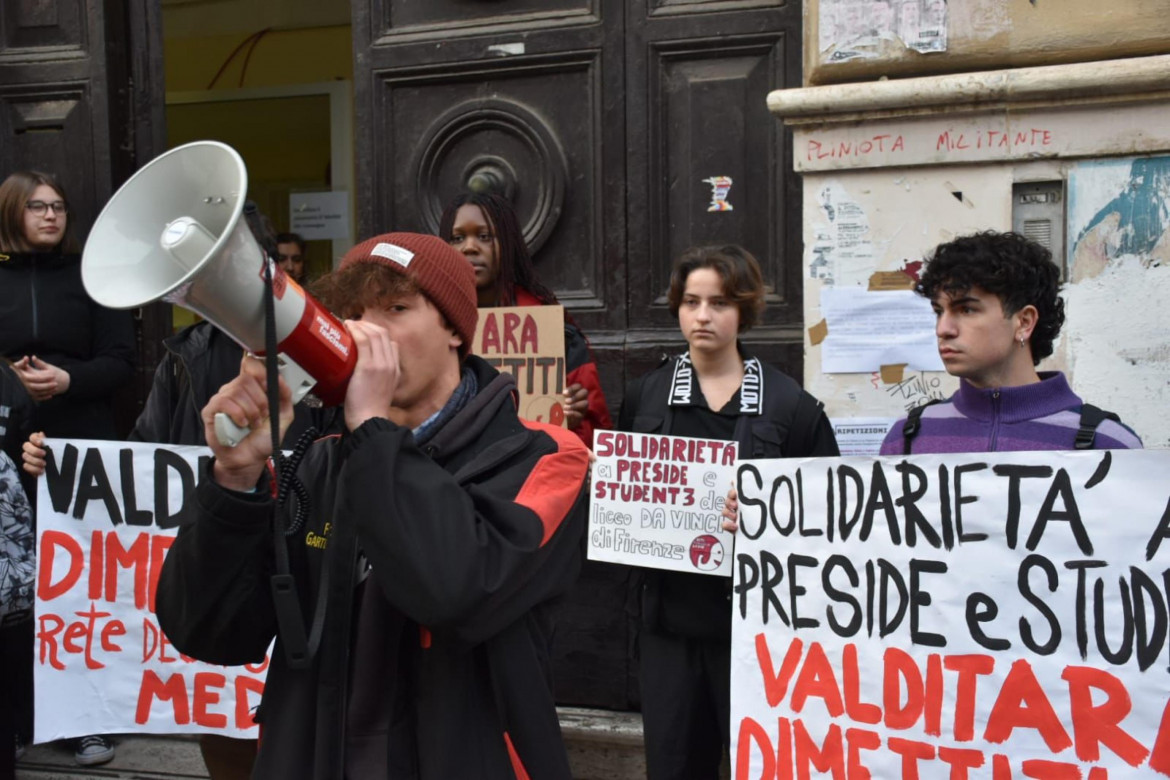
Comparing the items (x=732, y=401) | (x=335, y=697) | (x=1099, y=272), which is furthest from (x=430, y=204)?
(x=335, y=697)

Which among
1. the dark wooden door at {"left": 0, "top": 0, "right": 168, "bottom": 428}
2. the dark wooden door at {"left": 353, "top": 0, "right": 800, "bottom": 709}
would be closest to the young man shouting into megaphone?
the dark wooden door at {"left": 353, "top": 0, "right": 800, "bottom": 709}

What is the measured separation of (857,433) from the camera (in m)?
4.13

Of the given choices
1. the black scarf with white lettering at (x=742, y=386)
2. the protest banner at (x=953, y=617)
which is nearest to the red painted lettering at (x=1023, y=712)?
the protest banner at (x=953, y=617)

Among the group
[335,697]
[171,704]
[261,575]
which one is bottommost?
[171,704]

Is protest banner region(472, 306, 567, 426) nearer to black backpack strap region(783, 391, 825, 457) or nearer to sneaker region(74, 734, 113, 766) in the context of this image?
black backpack strap region(783, 391, 825, 457)

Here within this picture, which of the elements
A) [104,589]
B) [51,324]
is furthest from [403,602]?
[51,324]

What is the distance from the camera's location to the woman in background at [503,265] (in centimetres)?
395

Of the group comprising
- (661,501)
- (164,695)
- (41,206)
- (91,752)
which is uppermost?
(41,206)

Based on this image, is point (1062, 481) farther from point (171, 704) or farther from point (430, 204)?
point (430, 204)

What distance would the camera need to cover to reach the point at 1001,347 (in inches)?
114

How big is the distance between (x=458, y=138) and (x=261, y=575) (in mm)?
3259

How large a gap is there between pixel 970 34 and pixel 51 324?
11.5ft

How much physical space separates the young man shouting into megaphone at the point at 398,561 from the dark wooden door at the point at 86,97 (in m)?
3.63

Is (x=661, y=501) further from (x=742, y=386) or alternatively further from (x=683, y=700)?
(x=683, y=700)
